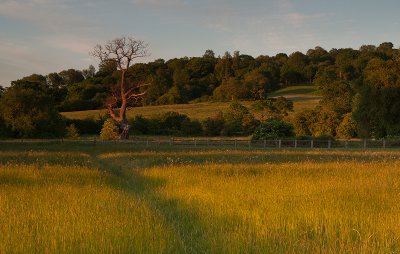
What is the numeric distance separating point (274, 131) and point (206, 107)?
43.6 m

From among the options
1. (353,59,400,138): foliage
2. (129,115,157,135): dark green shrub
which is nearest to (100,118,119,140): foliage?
(129,115,157,135): dark green shrub

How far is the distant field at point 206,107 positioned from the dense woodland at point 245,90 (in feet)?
13.5

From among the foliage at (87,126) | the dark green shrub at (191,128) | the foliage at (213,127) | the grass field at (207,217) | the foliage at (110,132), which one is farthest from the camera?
the foliage at (87,126)

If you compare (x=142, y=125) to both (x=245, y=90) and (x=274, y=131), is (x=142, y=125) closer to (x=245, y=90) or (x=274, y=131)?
(x=274, y=131)

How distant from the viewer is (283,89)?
12219 centimetres

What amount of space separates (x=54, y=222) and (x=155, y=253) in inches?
92.5

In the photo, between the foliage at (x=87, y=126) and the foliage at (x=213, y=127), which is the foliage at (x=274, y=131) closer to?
the foliage at (x=213, y=127)

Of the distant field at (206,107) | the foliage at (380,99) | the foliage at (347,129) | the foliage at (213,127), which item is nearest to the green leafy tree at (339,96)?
the distant field at (206,107)

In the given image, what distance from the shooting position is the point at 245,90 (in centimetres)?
10206

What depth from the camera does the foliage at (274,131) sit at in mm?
51572

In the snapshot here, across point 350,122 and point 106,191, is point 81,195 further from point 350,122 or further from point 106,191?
point 350,122

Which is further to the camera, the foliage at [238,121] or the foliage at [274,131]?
the foliage at [238,121]

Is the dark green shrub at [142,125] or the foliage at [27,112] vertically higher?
the foliage at [27,112]

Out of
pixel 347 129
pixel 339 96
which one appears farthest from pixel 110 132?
pixel 339 96
